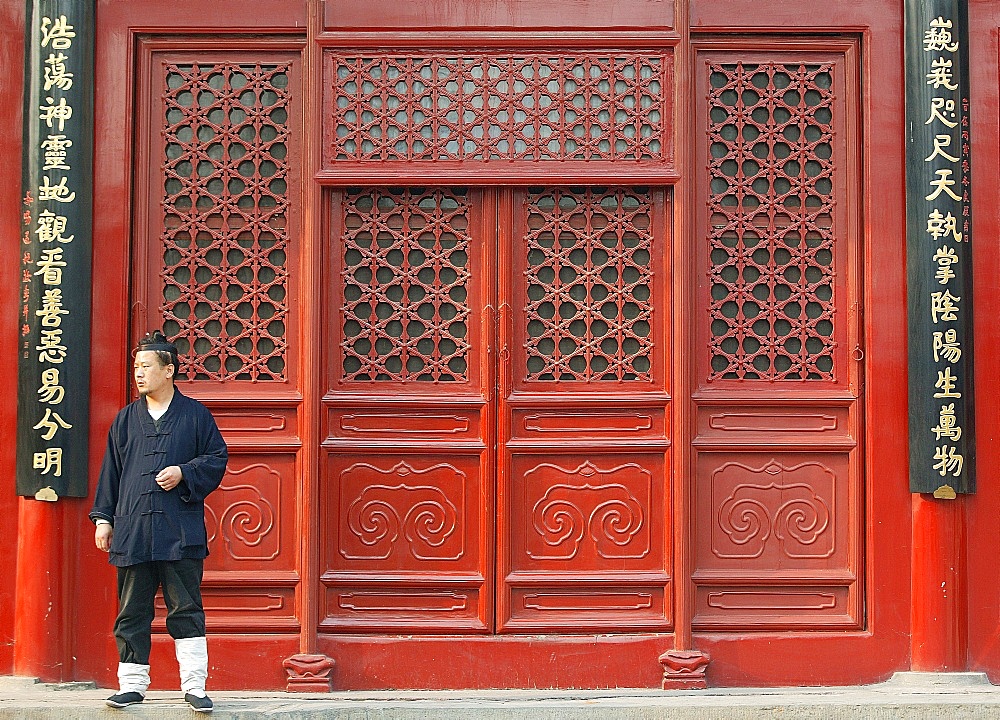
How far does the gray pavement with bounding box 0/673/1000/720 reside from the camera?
568cm

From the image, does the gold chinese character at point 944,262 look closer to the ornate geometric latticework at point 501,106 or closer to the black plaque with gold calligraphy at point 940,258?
the black plaque with gold calligraphy at point 940,258

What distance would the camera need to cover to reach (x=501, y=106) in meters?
6.21

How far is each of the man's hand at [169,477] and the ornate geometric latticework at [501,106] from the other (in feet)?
6.54

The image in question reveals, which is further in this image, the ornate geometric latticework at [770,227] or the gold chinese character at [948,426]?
the ornate geometric latticework at [770,227]

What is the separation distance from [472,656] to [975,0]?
14.9ft

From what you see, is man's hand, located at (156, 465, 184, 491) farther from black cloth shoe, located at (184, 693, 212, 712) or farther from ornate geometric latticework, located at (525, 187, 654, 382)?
ornate geometric latticework, located at (525, 187, 654, 382)

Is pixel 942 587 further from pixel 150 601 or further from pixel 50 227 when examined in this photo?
pixel 50 227

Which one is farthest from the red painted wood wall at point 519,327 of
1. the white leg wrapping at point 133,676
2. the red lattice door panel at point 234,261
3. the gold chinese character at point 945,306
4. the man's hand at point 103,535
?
the man's hand at point 103,535

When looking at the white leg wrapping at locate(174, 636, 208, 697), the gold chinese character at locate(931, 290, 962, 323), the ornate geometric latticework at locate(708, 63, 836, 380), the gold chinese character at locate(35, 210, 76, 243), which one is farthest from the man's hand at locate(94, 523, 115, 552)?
the gold chinese character at locate(931, 290, 962, 323)

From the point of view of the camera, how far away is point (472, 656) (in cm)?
616

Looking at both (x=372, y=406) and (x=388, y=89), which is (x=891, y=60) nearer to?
(x=388, y=89)

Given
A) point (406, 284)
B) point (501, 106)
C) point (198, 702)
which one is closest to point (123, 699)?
point (198, 702)

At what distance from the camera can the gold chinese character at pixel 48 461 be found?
5.95 metres

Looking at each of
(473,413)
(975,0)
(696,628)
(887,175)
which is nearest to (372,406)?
(473,413)
